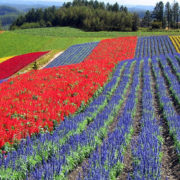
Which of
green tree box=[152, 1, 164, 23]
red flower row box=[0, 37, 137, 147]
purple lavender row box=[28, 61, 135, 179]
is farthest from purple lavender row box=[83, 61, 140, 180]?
green tree box=[152, 1, 164, 23]

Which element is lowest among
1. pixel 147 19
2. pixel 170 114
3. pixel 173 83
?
pixel 170 114

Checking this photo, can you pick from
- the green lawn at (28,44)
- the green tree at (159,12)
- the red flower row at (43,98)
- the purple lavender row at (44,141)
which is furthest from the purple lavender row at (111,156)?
the green tree at (159,12)

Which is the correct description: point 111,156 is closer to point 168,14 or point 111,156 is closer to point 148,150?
point 148,150

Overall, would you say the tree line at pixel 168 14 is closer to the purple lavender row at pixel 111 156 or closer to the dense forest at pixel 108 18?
the dense forest at pixel 108 18

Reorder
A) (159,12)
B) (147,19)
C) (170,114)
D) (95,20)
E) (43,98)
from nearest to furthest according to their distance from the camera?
(170,114)
(43,98)
(95,20)
(159,12)
(147,19)

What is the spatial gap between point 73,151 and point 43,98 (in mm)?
7240

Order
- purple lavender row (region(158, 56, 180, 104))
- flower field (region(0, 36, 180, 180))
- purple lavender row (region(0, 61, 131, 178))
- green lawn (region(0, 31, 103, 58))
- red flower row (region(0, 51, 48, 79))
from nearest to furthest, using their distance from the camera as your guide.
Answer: flower field (region(0, 36, 180, 180)), purple lavender row (region(0, 61, 131, 178)), purple lavender row (region(158, 56, 180, 104)), red flower row (region(0, 51, 48, 79)), green lawn (region(0, 31, 103, 58))

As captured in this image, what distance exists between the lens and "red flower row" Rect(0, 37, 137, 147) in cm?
1105

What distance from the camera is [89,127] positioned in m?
10.9

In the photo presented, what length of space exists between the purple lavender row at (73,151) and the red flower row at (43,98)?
221 cm

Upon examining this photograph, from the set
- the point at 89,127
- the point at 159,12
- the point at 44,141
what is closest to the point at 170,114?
the point at 89,127

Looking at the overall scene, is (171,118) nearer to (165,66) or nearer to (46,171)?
(46,171)

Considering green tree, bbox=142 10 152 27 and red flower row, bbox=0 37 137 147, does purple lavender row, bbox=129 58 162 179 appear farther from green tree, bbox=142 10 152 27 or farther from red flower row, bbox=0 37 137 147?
green tree, bbox=142 10 152 27

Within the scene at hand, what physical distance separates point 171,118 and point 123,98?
4.64 metres
